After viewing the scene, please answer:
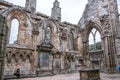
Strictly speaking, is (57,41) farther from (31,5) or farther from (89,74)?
(89,74)

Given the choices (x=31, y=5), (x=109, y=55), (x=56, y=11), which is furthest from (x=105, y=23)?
(x=31, y=5)

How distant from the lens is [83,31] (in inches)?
656

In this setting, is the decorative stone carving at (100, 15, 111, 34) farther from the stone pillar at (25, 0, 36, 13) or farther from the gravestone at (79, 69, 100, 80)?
the stone pillar at (25, 0, 36, 13)

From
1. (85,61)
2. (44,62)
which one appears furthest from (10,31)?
(85,61)

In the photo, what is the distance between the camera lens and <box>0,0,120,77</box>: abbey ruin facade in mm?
10641

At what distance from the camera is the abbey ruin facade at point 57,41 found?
34.9ft

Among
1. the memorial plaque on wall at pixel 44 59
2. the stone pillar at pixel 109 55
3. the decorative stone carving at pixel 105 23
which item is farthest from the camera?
the decorative stone carving at pixel 105 23

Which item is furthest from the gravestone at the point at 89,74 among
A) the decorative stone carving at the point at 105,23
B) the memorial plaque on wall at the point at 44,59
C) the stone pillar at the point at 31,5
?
the stone pillar at the point at 31,5

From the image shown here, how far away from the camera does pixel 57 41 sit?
44.6 ft

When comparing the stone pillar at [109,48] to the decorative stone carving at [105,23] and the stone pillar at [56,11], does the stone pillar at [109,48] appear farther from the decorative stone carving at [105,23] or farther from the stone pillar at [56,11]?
the stone pillar at [56,11]

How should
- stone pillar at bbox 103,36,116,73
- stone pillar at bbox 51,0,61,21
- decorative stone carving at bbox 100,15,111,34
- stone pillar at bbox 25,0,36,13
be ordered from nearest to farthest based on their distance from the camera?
1. stone pillar at bbox 103,36,116,73
2. stone pillar at bbox 25,0,36,13
3. decorative stone carving at bbox 100,15,111,34
4. stone pillar at bbox 51,0,61,21

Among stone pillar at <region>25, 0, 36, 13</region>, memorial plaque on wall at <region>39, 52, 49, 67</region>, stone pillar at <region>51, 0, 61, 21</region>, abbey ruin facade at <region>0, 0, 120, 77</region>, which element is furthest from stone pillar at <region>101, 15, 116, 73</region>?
stone pillar at <region>25, 0, 36, 13</region>

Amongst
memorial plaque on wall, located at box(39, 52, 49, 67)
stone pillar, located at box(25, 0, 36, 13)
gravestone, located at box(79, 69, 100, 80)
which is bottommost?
gravestone, located at box(79, 69, 100, 80)

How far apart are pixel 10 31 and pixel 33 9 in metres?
3.96
